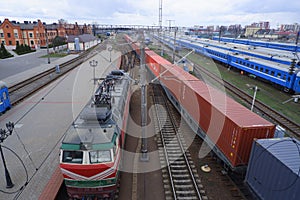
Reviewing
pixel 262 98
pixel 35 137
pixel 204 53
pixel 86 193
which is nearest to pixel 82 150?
pixel 86 193

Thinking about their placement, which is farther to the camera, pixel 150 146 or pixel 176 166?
pixel 150 146

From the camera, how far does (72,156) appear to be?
309 inches

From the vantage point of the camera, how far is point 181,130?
52.1 feet

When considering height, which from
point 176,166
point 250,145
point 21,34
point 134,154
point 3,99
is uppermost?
point 21,34

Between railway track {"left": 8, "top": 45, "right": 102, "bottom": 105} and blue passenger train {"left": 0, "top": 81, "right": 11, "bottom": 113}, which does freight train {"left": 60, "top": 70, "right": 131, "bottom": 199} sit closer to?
blue passenger train {"left": 0, "top": 81, "right": 11, "bottom": 113}

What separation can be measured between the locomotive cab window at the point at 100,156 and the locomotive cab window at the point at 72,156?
1.32 feet

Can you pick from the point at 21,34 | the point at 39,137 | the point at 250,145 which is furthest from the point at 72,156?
the point at 21,34

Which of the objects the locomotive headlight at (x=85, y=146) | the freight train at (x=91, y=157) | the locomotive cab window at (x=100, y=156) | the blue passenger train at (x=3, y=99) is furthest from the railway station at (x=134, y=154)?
the locomotive cab window at (x=100, y=156)

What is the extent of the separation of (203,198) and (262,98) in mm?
17936

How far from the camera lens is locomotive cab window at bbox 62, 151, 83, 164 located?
780cm

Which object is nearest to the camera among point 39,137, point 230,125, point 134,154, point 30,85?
point 230,125

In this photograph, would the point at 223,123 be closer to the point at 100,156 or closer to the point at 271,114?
the point at 100,156

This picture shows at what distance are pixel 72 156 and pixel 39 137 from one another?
830cm

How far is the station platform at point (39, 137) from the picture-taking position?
1002 cm
